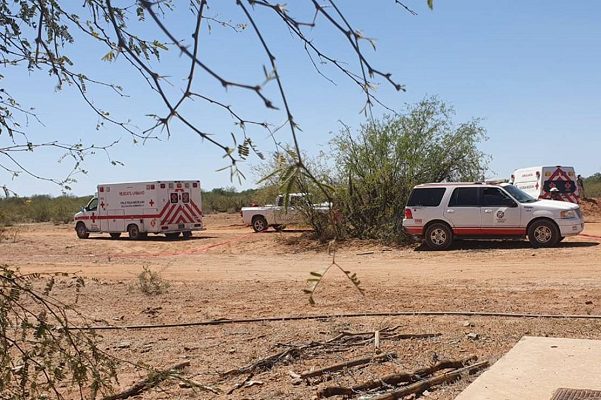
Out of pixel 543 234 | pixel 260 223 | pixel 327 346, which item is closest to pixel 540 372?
pixel 327 346

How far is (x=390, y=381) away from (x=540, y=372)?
1.29 metres

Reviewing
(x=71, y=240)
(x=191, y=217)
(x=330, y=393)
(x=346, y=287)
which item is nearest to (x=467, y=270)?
(x=346, y=287)

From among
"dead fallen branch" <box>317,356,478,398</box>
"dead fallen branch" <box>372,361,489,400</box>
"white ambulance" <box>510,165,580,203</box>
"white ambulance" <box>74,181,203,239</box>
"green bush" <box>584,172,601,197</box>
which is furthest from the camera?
"green bush" <box>584,172,601,197</box>

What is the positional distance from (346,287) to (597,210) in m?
26.4

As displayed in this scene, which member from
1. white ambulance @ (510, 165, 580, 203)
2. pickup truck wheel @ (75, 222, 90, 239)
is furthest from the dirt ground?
pickup truck wheel @ (75, 222, 90, 239)

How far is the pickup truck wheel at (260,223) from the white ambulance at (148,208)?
94.7 inches

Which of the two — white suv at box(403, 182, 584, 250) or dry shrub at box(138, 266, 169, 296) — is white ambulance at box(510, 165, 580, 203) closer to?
white suv at box(403, 182, 584, 250)

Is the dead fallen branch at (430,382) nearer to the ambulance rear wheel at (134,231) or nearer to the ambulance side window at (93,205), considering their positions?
the ambulance rear wheel at (134,231)

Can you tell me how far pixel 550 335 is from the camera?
325 inches

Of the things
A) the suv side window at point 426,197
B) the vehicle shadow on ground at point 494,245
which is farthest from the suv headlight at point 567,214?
the suv side window at point 426,197

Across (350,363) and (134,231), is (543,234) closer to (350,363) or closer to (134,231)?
(350,363)

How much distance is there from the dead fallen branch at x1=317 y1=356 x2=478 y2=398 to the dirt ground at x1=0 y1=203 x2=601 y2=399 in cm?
23

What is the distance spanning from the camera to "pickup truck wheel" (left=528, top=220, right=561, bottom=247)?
18.6 meters

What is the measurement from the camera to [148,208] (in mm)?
30406
